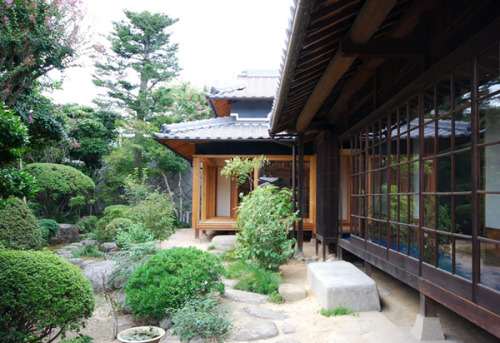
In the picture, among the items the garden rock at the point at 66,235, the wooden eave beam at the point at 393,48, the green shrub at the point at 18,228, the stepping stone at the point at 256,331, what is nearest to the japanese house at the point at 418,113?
the wooden eave beam at the point at 393,48

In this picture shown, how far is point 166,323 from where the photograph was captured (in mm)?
3934

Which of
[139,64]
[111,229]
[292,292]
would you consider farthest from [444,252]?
[139,64]

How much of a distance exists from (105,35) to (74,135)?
4.25m

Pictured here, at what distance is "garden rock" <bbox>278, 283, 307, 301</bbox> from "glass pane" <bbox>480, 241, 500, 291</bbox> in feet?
6.99

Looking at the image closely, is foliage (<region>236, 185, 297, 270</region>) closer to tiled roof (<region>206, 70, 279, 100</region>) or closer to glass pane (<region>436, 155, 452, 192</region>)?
glass pane (<region>436, 155, 452, 192</region>)

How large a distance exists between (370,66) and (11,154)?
13.3ft

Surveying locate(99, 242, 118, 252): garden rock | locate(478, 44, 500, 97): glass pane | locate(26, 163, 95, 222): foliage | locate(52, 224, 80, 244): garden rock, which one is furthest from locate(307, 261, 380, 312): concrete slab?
locate(26, 163, 95, 222): foliage

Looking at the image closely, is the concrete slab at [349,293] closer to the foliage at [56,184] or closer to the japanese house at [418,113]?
the japanese house at [418,113]

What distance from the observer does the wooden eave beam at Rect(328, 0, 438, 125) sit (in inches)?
133

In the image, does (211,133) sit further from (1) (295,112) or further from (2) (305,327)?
(2) (305,327)

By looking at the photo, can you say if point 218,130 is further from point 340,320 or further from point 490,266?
point 490,266

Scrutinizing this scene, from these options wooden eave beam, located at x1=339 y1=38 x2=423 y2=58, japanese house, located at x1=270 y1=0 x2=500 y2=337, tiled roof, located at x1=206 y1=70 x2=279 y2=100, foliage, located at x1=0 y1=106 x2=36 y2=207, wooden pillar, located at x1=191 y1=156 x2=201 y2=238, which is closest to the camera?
japanese house, located at x1=270 y1=0 x2=500 y2=337

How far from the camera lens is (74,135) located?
14.7 metres

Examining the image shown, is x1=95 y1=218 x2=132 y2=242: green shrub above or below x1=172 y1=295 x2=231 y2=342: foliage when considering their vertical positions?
above
